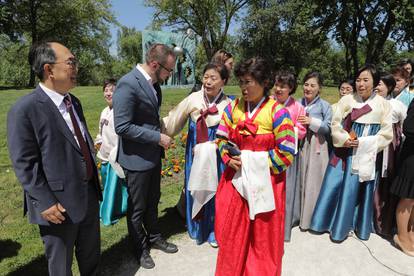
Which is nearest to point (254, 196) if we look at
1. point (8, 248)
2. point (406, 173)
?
point (406, 173)

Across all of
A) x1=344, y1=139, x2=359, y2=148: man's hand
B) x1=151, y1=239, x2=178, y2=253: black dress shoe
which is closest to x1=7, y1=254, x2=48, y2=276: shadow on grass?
x1=151, y1=239, x2=178, y2=253: black dress shoe

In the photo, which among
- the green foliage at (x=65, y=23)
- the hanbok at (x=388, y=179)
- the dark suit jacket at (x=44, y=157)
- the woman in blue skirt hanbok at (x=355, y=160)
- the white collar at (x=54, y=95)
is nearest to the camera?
the dark suit jacket at (x=44, y=157)

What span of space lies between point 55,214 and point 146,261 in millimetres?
1432

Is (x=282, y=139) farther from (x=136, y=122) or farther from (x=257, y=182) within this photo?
(x=136, y=122)

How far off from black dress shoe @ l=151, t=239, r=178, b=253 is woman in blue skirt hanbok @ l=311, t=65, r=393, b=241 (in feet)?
5.89

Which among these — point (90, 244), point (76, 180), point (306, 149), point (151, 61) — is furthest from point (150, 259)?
point (306, 149)

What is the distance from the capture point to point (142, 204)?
3.21 m

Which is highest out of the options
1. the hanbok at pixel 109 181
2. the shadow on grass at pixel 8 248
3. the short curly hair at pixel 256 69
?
the short curly hair at pixel 256 69

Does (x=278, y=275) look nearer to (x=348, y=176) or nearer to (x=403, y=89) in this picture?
(x=348, y=176)

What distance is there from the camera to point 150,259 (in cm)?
332

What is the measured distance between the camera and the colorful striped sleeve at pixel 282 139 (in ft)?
8.32

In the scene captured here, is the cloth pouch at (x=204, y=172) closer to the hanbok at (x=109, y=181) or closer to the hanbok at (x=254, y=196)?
the hanbok at (x=254, y=196)

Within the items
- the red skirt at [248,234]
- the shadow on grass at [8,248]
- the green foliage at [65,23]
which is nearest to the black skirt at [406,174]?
the red skirt at [248,234]

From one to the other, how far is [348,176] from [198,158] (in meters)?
1.83
